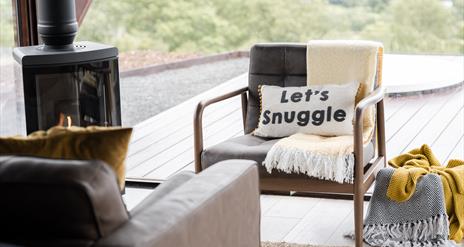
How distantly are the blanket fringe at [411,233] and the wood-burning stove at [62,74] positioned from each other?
57.6 inches

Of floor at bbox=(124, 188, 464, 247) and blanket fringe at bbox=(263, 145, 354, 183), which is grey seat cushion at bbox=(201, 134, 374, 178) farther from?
floor at bbox=(124, 188, 464, 247)

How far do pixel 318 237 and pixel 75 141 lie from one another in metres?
1.91

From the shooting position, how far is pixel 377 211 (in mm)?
3887

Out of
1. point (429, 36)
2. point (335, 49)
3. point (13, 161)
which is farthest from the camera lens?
point (429, 36)

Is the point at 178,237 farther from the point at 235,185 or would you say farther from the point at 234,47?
the point at 234,47

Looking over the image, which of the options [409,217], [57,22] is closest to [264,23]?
[57,22]

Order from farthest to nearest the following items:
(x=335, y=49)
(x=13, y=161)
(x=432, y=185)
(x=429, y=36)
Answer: (x=429, y=36) → (x=335, y=49) → (x=432, y=185) → (x=13, y=161)

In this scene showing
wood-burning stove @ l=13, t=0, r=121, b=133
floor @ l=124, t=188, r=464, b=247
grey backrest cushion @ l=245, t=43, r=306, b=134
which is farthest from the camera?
grey backrest cushion @ l=245, t=43, r=306, b=134

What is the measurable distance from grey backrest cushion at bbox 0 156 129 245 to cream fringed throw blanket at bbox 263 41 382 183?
175 centimetres

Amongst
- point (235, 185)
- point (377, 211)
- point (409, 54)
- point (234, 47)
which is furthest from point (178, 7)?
point (235, 185)

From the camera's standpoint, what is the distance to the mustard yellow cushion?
2.23 m

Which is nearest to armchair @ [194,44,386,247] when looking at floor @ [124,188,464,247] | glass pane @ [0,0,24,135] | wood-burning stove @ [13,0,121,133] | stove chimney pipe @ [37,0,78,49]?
floor @ [124,188,464,247]

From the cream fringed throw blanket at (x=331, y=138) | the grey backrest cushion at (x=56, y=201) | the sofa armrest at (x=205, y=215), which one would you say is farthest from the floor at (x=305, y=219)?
the grey backrest cushion at (x=56, y=201)

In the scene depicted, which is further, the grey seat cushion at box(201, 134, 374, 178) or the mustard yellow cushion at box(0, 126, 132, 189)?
the grey seat cushion at box(201, 134, 374, 178)
